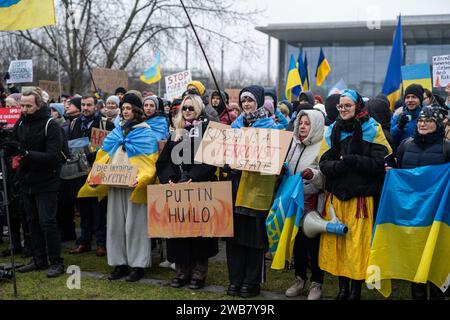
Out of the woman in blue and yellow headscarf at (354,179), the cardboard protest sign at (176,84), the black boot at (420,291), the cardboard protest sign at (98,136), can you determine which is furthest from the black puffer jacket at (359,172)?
the cardboard protest sign at (176,84)

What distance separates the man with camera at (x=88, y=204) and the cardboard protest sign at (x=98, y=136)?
0.30 m

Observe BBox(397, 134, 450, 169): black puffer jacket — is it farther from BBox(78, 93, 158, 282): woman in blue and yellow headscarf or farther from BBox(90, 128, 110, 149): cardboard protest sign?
BBox(90, 128, 110, 149): cardboard protest sign

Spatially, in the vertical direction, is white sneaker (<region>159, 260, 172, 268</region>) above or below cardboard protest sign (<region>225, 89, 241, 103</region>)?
below

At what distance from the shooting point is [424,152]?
5.23m

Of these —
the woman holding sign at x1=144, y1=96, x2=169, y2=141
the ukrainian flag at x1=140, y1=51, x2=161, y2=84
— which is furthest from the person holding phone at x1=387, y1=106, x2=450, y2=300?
the ukrainian flag at x1=140, y1=51, x2=161, y2=84

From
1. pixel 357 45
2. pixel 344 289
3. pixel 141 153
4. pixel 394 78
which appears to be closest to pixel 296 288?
pixel 344 289

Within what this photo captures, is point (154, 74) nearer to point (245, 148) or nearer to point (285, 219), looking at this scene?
point (245, 148)

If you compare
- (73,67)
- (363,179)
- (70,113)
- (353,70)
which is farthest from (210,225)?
(353,70)

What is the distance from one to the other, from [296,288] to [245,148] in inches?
62.8

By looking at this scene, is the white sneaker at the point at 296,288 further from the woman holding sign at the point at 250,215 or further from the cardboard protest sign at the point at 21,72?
the cardboard protest sign at the point at 21,72

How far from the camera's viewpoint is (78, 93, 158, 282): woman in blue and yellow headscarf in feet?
20.4

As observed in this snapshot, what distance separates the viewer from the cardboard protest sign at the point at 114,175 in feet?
20.1

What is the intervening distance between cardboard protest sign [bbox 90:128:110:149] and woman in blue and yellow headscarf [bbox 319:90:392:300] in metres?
3.31

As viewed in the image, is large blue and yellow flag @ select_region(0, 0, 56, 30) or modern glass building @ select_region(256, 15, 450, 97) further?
modern glass building @ select_region(256, 15, 450, 97)
